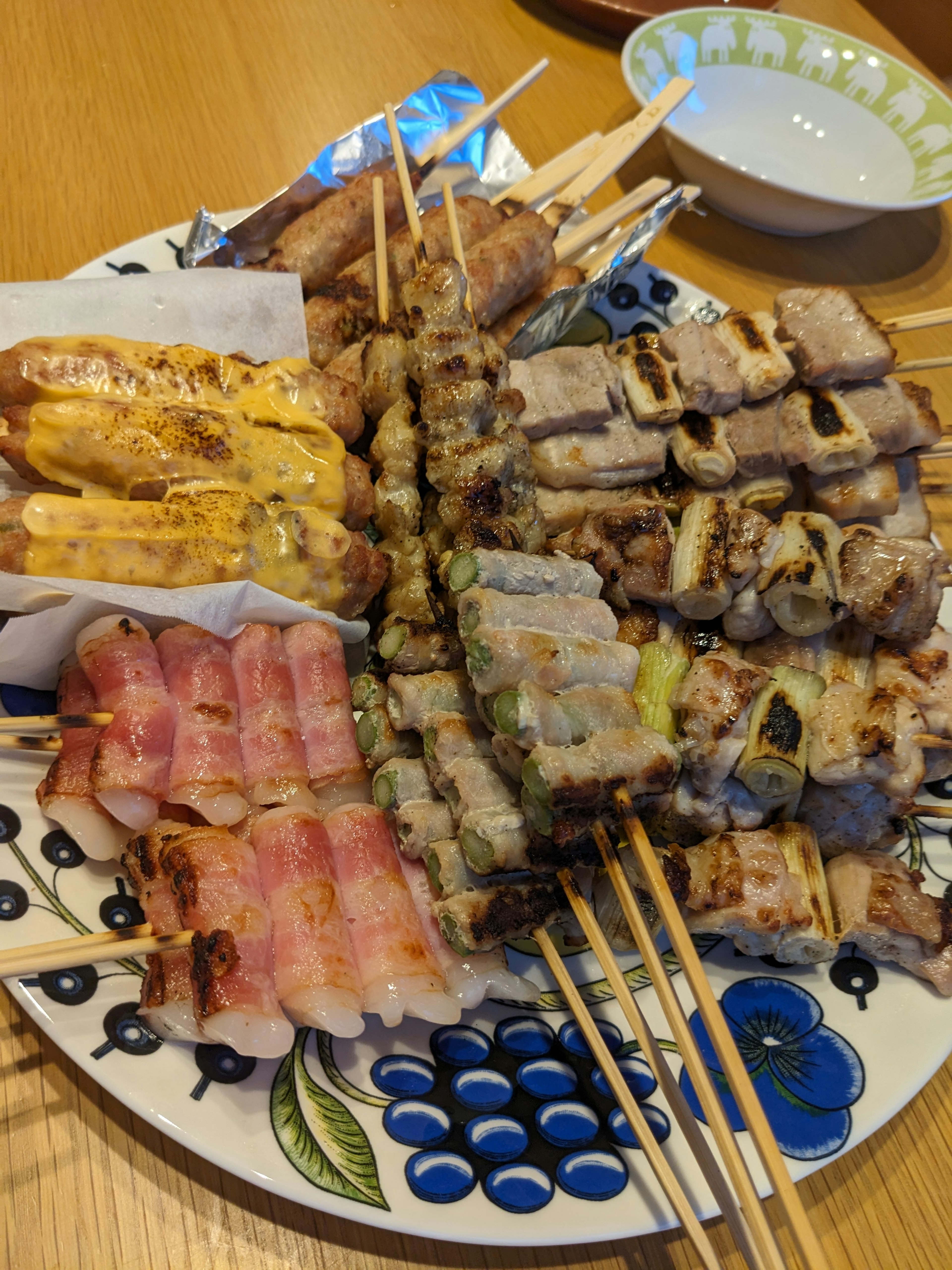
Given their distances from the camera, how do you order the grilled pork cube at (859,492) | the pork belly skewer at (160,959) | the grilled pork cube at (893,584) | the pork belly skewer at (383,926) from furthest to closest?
the grilled pork cube at (859,492) < the grilled pork cube at (893,584) < the pork belly skewer at (383,926) < the pork belly skewer at (160,959)

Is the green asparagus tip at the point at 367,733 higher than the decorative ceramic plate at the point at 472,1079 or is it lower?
higher

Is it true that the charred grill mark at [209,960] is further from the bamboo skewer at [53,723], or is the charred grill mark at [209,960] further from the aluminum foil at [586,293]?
the aluminum foil at [586,293]

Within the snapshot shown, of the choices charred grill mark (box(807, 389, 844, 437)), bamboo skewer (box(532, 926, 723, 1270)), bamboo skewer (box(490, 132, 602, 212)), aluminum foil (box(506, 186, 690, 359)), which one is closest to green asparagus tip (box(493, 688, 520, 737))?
bamboo skewer (box(532, 926, 723, 1270))

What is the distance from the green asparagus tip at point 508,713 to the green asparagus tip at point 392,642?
52 cm

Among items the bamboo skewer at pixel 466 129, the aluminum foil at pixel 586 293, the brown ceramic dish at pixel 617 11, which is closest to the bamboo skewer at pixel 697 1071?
the aluminum foil at pixel 586 293

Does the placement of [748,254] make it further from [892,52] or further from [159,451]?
[159,451]

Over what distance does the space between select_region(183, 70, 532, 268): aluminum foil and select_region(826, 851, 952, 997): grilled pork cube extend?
355 centimetres

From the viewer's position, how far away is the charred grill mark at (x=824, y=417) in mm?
2951

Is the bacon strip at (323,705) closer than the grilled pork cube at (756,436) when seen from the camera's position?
Yes

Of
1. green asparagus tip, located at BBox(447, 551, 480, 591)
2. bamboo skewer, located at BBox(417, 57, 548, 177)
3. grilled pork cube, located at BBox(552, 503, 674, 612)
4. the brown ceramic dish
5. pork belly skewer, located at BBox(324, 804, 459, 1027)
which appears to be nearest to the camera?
pork belly skewer, located at BBox(324, 804, 459, 1027)

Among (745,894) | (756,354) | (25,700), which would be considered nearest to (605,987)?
(745,894)

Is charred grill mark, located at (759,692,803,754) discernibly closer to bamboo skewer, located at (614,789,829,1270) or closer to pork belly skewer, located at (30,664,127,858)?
bamboo skewer, located at (614,789,829,1270)

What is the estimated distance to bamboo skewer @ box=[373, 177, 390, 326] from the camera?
10.4ft

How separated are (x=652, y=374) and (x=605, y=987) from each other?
218cm
